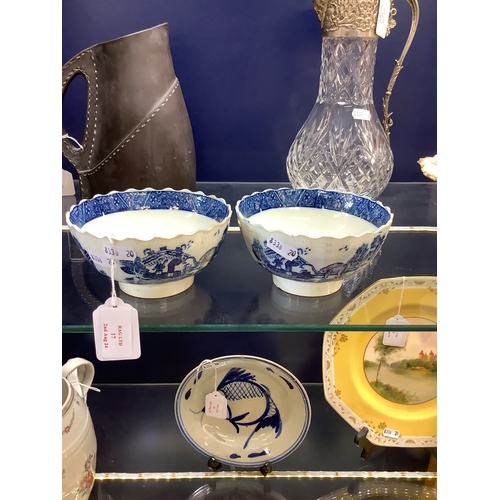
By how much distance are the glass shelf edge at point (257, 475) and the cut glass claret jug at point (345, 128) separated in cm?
43

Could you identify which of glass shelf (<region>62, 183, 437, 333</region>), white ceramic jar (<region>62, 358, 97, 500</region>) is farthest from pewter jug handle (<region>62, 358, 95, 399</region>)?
glass shelf (<region>62, 183, 437, 333</region>)

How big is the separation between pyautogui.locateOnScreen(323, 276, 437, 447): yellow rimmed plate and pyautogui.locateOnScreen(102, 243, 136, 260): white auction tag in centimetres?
41

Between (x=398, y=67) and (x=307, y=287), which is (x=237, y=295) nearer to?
(x=307, y=287)

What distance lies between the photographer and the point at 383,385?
0.79 m

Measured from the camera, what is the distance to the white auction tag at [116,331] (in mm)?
474

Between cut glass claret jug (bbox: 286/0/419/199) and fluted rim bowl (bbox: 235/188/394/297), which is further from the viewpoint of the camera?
cut glass claret jug (bbox: 286/0/419/199)

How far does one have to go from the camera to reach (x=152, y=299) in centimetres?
52

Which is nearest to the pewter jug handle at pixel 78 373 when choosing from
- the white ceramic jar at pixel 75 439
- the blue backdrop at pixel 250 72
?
the white ceramic jar at pixel 75 439

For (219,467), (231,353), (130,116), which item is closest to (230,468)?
(219,467)

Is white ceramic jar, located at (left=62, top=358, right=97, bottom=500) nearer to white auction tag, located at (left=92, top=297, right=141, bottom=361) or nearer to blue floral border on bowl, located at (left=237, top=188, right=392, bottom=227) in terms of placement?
white auction tag, located at (left=92, top=297, right=141, bottom=361)

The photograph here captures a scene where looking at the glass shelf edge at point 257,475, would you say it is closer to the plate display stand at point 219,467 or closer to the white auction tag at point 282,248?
the plate display stand at point 219,467

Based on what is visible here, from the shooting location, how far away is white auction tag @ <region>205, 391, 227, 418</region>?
0.76 m

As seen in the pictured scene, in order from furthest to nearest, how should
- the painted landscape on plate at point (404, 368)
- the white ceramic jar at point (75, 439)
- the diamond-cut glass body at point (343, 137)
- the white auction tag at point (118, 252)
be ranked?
the painted landscape on plate at point (404, 368) → the diamond-cut glass body at point (343, 137) → the white ceramic jar at point (75, 439) → the white auction tag at point (118, 252)

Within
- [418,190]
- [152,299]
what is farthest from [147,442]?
[418,190]
